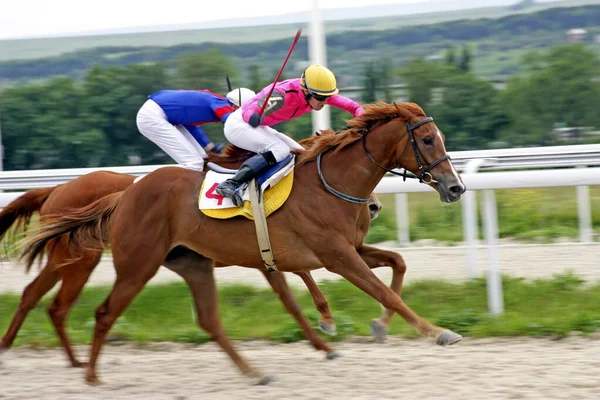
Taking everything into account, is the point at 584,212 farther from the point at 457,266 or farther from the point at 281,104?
the point at 281,104

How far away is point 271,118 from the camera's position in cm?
477

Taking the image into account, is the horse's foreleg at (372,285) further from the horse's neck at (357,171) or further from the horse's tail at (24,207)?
the horse's tail at (24,207)

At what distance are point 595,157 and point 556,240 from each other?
88cm

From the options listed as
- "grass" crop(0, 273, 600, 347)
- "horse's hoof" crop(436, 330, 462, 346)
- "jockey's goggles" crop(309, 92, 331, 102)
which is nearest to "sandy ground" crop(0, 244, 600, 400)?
"grass" crop(0, 273, 600, 347)

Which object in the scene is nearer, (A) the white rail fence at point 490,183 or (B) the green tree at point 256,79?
(A) the white rail fence at point 490,183

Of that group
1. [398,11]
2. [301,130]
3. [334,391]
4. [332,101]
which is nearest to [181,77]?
[301,130]

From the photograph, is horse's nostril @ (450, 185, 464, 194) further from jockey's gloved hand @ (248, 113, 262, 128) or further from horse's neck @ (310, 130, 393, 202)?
jockey's gloved hand @ (248, 113, 262, 128)

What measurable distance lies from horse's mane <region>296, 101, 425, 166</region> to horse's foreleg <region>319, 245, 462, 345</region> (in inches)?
23.4

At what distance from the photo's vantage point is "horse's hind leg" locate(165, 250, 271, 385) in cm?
476

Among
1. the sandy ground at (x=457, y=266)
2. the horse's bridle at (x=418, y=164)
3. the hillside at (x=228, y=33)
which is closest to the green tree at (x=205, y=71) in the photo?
the hillside at (x=228, y=33)

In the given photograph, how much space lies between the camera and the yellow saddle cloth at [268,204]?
14.8ft

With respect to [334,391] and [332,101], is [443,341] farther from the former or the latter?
[332,101]

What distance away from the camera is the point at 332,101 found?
16.0ft

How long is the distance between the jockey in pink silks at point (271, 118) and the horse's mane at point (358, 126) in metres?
0.14
